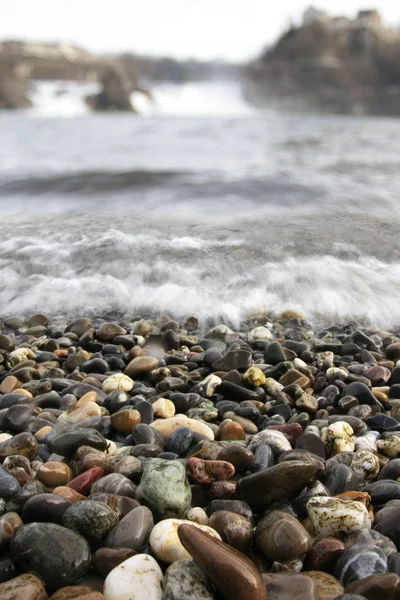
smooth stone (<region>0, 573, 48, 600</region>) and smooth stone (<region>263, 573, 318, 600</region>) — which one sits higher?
smooth stone (<region>0, 573, 48, 600</region>)

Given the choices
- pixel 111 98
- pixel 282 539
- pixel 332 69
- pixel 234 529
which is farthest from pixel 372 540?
pixel 332 69

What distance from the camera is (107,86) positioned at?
53.7 meters

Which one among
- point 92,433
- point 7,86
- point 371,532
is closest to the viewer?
point 371,532

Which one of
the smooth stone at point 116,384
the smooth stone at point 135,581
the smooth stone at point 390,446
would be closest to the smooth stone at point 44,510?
the smooth stone at point 135,581

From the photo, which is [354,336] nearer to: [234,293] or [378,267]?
[234,293]

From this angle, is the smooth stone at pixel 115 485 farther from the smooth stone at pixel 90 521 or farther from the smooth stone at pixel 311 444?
the smooth stone at pixel 311 444

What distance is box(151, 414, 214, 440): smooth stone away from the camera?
6.37 ft

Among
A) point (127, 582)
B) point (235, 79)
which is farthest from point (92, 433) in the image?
point (235, 79)

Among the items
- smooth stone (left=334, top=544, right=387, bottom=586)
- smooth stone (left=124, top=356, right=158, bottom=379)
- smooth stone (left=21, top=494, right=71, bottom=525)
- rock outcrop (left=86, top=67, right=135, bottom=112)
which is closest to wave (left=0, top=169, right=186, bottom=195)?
smooth stone (left=124, top=356, right=158, bottom=379)

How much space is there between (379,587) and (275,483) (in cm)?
39

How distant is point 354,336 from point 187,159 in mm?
9330

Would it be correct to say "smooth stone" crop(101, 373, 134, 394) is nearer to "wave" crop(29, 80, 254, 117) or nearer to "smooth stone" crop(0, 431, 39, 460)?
"smooth stone" crop(0, 431, 39, 460)

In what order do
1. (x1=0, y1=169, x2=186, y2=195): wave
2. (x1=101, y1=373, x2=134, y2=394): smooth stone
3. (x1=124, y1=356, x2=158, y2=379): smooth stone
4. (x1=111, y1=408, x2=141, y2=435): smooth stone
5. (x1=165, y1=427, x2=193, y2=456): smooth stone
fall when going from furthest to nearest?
1. (x1=0, y1=169, x2=186, y2=195): wave
2. (x1=124, y1=356, x2=158, y2=379): smooth stone
3. (x1=101, y1=373, x2=134, y2=394): smooth stone
4. (x1=111, y1=408, x2=141, y2=435): smooth stone
5. (x1=165, y1=427, x2=193, y2=456): smooth stone

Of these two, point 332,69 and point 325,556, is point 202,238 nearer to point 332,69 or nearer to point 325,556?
point 325,556
